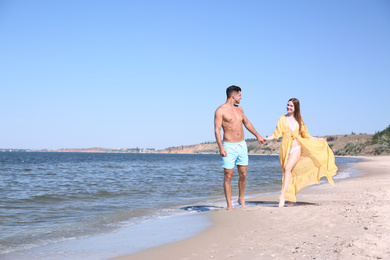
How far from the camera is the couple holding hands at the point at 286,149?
263 inches

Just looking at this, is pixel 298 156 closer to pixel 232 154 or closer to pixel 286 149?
pixel 286 149

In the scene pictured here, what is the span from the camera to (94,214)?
297 inches

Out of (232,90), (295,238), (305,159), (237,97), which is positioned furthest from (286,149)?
(295,238)

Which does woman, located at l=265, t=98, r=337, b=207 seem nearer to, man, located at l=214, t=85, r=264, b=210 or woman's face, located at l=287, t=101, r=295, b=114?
woman's face, located at l=287, t=101, r=295, b=114

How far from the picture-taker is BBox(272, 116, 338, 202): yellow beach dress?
691 centimetres

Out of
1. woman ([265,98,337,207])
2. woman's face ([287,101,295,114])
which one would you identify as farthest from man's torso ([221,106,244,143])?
woman's face ([287,101,295,114])

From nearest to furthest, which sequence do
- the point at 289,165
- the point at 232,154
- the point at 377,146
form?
1. the point at 232,154
2. the point at 289,165
3. the point at 377,146

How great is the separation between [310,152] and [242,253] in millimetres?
3833

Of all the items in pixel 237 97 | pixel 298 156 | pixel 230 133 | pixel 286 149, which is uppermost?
pixel 237 97

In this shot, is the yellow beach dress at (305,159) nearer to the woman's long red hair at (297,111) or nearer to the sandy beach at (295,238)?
the woman's long red hair at (297,111)

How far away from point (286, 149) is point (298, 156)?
26 cm

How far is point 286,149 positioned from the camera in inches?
275

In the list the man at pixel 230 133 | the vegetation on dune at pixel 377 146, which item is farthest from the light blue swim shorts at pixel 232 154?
the vegetation on dune at pixel 377 146

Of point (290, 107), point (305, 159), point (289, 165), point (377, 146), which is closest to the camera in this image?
point (290, 107)
